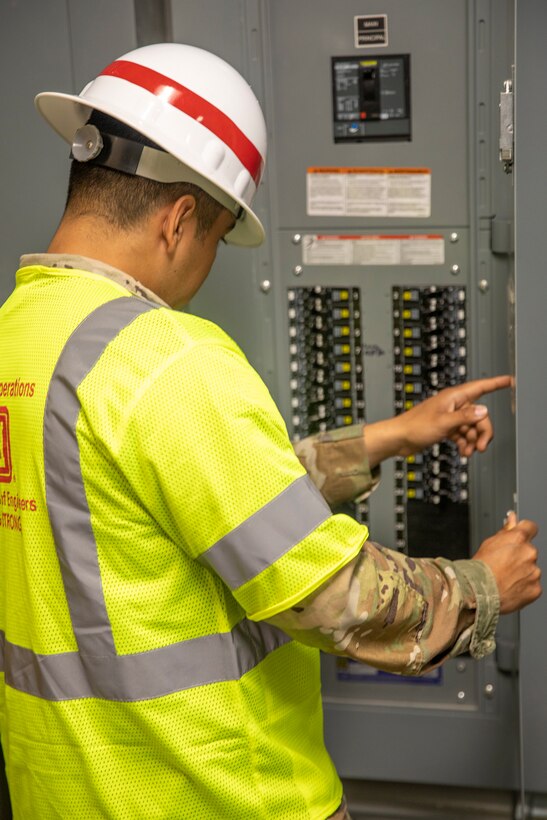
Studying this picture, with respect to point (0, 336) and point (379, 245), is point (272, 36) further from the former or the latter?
point (0, 336)

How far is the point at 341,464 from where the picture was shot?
2062 mm

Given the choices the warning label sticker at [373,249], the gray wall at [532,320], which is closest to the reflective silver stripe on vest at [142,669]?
the gray wall at [532,320]

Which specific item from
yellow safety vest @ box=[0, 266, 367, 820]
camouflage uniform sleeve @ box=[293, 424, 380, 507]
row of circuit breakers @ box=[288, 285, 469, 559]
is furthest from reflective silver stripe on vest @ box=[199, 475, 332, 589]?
row of circuit breakers @ box=[288, 285, 469, 559]

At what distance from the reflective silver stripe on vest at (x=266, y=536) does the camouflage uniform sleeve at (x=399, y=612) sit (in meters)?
0.09

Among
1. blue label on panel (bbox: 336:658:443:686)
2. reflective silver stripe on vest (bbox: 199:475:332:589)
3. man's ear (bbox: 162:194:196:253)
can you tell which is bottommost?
blue label on panel (bbox: 336:658:443:686)

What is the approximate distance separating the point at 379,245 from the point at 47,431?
132 centimetres

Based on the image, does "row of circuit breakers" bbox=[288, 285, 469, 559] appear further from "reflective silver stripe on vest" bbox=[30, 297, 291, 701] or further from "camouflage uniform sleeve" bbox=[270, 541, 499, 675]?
"reflective silver stripe on vest" bbox=[30, 297, 291, 701]

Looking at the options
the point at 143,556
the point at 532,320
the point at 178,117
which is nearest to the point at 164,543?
the point at 143,556

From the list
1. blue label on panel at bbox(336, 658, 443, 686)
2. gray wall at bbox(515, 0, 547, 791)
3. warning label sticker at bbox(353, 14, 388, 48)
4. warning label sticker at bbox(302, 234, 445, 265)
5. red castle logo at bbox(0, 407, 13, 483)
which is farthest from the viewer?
blue label on panel at bbox(336, 658, 443, 686)

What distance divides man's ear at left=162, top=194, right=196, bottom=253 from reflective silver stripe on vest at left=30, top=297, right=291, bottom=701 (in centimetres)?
16

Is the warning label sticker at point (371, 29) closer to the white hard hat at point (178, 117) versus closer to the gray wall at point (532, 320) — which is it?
the gray wall at point (532, 320)

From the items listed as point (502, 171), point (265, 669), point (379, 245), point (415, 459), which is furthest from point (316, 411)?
point (265, 669)

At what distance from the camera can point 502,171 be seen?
2.23m

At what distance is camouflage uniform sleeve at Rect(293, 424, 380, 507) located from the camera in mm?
2051
